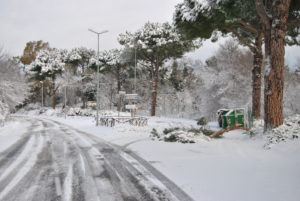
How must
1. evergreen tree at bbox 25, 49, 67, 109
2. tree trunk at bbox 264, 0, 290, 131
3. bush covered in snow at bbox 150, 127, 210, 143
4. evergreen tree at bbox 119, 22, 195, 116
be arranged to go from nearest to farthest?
tree trunk at bbox 264, 0, 290, 131
bush covered in snow at bbox 150, 127, 210, 143
evergreen tree at bbox 119, 22, 195, 116
evergreen tree at bbox 25, 49, 67, 109

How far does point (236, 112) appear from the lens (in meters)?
18.0

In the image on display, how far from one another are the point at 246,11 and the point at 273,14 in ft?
5.33

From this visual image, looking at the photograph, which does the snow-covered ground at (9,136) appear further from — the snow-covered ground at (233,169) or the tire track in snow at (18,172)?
the snow-covered ground at (233,169)

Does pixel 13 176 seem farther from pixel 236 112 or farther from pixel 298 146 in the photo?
pixel 236 112

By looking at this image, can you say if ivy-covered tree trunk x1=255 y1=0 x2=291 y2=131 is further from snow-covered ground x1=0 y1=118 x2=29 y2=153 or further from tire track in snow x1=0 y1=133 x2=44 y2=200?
snow-covered ground x1=0 y1=118 x2=29 y2=153

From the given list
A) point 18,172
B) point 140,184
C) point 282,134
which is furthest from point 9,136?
point 282,134

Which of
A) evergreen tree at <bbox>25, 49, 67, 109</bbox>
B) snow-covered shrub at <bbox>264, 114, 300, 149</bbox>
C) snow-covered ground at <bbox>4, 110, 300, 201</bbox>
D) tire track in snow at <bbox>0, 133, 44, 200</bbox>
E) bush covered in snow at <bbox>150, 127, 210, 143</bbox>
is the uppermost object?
evergreen tree at <bbox>25, 49, 67, 109</bbox>

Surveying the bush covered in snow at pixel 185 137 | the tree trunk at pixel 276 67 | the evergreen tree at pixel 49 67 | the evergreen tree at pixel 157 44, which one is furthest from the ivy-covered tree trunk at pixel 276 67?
the evergreen tree at pixel 49 67

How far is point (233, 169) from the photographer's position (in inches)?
263

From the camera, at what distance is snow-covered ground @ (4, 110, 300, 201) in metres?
4.92

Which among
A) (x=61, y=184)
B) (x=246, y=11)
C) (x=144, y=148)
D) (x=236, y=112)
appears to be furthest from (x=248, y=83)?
(x=61, y=184)

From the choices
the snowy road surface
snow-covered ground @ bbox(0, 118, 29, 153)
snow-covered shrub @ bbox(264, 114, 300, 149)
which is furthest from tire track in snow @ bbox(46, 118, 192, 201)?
snow-covered ground @ bbox(0, 118, 29, 153)

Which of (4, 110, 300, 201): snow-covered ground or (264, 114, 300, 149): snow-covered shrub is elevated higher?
(264, 114, 300, 149): snow-covered shrub

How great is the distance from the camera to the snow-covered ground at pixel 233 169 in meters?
4.92
